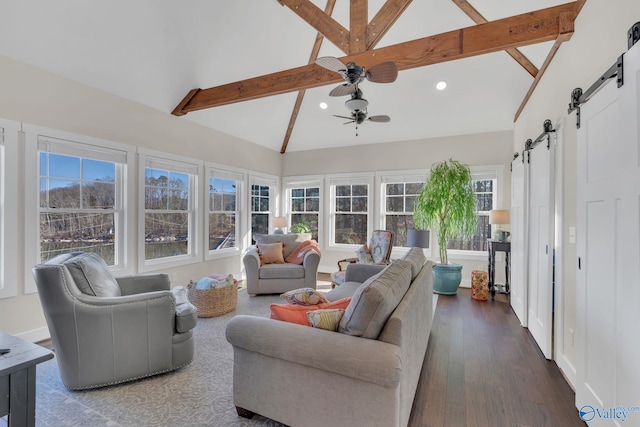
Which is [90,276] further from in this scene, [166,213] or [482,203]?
[482,203]

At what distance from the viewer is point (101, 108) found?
3.53 metres

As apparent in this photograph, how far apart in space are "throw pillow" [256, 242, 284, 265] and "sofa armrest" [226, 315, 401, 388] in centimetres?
294

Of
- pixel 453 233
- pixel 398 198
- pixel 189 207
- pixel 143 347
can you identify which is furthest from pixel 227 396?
pixel 398 198

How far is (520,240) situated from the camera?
11.8 feet

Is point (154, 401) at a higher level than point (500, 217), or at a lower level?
lower

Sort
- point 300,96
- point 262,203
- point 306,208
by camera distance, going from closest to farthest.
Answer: point 300,96 → point 262,203 → point 306,208

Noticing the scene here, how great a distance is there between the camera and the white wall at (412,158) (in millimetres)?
5020

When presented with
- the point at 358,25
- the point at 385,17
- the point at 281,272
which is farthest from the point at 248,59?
the point at 281,272

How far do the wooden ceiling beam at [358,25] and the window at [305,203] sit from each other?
128 inches

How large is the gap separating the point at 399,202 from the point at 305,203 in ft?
6.87

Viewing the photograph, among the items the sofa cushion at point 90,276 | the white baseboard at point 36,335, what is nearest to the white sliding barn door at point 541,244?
the sofa cushion at point 90,276

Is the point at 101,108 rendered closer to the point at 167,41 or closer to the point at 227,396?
the point at 167,41

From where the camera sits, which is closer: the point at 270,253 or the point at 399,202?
the point at 270,253

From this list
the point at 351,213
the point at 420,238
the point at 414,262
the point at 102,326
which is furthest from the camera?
the point at 351,213
